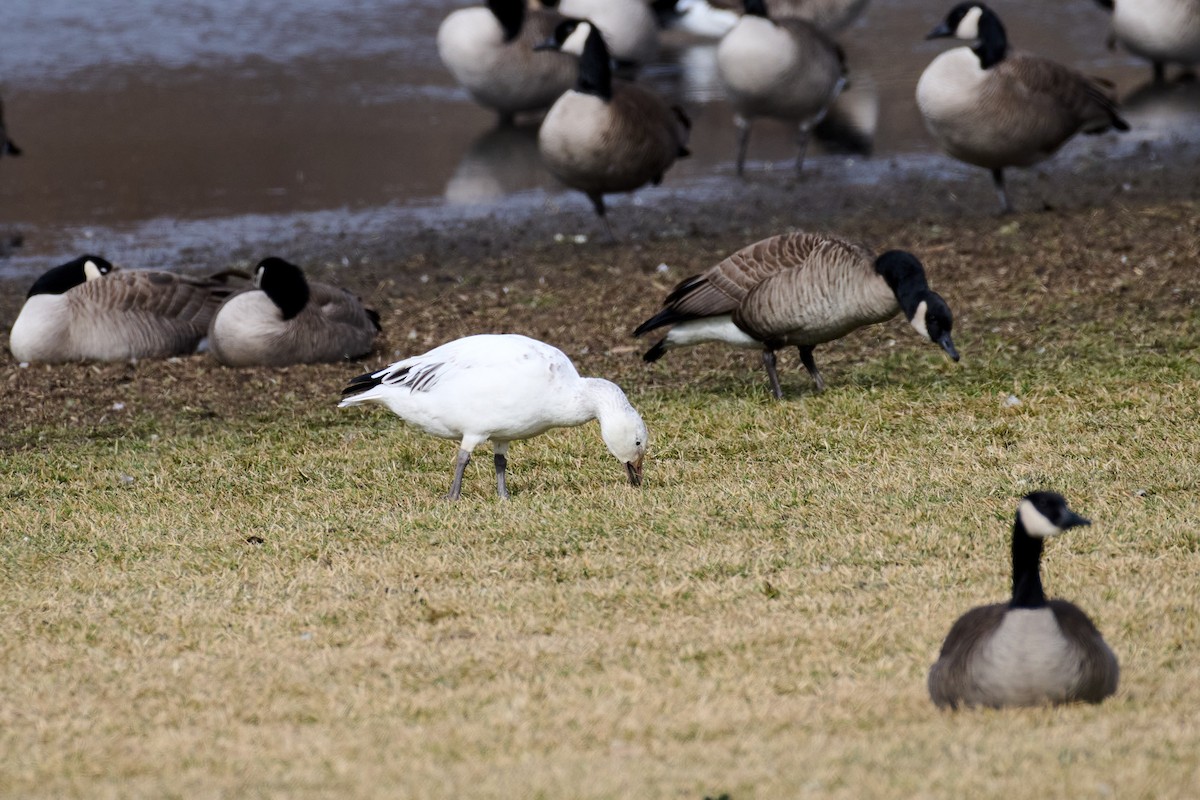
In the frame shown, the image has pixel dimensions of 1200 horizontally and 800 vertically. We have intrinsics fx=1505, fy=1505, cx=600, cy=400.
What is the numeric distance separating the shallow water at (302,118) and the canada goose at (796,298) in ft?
17.2

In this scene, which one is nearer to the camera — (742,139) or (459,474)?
(459,474)

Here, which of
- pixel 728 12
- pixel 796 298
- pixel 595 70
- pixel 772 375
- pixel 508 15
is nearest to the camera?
pixel 796 298

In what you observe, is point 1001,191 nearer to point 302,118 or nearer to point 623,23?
point 623,23

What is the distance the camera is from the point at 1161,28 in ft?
55.3

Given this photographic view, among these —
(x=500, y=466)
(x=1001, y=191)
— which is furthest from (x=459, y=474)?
(x=1001, y=191)

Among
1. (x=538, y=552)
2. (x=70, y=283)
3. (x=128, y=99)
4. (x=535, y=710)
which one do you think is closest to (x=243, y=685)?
(x=535, y=710)

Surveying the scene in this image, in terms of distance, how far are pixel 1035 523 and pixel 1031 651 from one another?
354mm

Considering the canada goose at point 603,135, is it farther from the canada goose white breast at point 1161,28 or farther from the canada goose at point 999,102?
the canada goose white breast at point 1161,28

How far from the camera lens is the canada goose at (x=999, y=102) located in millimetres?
11500

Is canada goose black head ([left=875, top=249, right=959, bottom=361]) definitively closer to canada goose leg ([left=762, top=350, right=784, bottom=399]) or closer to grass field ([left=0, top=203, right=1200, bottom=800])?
grass field ([left=0, top=203, right=1200, bottom=800])

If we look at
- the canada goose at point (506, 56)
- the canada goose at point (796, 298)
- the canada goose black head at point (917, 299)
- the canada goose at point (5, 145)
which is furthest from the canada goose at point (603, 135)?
the canada goose at point (5, 145)

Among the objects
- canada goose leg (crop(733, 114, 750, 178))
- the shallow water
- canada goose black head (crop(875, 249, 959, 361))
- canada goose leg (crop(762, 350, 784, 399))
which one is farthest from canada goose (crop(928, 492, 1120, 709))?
canada goose leg (crop(733, 114, 750, 178))

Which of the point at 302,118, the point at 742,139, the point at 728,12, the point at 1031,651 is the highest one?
the point at 1031,651

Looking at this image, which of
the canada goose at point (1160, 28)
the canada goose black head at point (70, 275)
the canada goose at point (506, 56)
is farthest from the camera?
the canada goose at point (1160, 28)
